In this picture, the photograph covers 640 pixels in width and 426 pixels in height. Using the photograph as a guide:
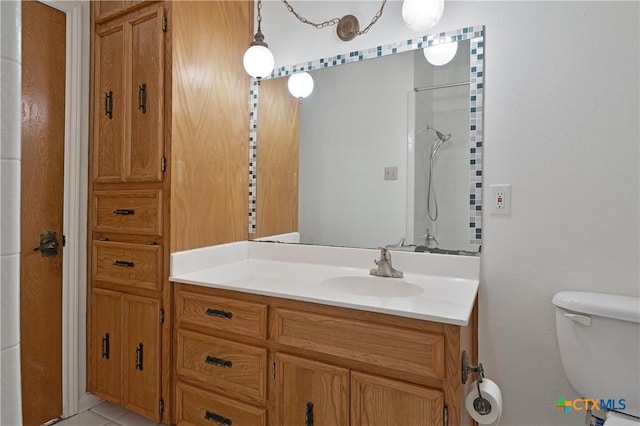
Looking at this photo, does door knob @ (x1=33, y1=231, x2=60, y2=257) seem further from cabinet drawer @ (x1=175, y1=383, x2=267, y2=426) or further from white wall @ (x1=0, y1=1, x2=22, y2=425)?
white wall @ (x1=0, y1=1, x2=22, y2=425)

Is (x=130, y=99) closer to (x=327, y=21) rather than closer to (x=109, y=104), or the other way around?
(x=109, y=104)

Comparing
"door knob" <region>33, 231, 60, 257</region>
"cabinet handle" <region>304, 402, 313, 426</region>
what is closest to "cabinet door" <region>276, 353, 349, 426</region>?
"cabinet handle" <region>304, 402, 313, 426</region>

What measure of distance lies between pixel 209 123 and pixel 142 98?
32 centimetres

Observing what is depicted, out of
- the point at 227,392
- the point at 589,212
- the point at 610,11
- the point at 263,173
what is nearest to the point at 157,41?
the point at 263,173

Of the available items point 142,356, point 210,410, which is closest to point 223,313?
point 210,410

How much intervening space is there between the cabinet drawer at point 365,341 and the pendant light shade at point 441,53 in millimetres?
1161

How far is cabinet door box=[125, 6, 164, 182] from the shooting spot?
163 centimetres

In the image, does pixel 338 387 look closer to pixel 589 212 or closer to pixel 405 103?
pixel 589 212

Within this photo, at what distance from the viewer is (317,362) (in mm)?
1267

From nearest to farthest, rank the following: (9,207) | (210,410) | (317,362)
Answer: (9,207) < (317,362) < (210,410)

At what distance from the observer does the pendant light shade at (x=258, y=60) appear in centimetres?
182

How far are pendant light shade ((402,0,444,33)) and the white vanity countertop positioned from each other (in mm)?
989

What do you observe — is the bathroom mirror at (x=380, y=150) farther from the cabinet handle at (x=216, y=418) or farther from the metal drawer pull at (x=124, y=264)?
the cabinet handle at (x=216, y=418)


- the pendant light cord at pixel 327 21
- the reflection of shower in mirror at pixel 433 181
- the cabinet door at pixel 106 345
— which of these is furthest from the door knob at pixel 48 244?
the reflection of shower in mirror at pixel 433 181
